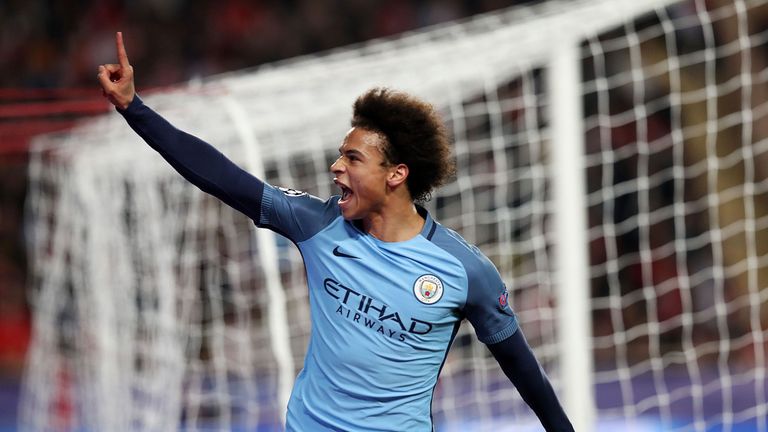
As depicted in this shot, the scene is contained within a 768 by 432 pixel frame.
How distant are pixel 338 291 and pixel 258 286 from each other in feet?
20.6

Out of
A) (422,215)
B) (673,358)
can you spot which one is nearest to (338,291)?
(422,215)

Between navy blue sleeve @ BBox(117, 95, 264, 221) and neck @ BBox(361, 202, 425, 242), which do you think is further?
neck @ BBox(361, 202, 425, 242)

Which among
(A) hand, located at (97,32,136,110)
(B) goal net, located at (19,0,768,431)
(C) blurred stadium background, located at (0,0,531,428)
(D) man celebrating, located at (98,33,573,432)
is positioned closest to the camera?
(A) hand, located at (97,32,136,110)

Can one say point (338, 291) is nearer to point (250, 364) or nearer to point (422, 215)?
point (422, 215)

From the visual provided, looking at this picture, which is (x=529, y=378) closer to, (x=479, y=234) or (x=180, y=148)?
(x=180, y=148)

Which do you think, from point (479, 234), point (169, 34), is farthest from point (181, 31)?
point (479, 234)

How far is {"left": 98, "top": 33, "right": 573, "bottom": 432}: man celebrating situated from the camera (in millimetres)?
2947

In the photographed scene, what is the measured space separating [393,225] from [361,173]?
7.8 inches

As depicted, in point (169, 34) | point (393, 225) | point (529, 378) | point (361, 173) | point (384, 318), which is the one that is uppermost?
point (169, 34)

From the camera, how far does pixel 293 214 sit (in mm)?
3057

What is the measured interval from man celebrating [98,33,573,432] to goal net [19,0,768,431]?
6.15 ft

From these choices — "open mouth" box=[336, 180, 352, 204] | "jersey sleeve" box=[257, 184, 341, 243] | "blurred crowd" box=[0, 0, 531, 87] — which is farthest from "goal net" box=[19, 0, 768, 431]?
"blurred crowd" box=[0, 0, 531, 87]

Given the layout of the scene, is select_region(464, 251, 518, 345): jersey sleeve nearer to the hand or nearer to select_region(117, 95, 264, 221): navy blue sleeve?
select_region(117, 95, 264, 221): navy blue sleeve

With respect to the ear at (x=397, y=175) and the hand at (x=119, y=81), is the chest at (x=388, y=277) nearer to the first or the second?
the ear at (x=397, y=175)
